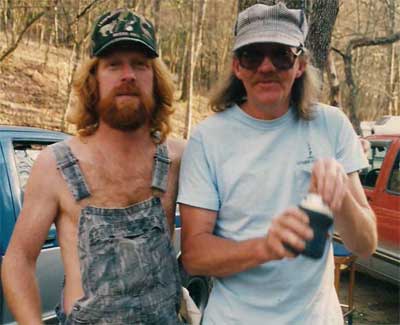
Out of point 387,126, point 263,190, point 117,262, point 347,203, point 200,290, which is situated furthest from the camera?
point 387,126

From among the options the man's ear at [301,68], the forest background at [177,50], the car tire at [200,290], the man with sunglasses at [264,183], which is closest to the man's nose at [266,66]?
the man with sunglasses at [264,183]

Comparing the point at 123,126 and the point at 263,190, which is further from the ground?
the point at 123,126

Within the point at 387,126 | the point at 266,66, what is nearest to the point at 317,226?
the point at 266,66

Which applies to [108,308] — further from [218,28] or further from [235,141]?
[218,28]

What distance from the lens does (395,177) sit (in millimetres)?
6125

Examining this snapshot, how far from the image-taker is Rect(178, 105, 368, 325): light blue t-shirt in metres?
1.71

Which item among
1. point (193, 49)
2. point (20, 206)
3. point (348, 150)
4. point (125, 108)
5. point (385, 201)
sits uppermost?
point (193, 49)

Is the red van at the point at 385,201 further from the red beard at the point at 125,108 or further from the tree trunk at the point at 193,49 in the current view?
the tree trunk at the point at 193,49

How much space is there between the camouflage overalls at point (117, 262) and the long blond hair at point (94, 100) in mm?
172

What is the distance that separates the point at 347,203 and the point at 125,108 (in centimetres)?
88

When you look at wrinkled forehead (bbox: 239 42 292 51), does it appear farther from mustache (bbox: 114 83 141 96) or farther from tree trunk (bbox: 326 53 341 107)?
tree trunk (bbox: 326 53 341 107)

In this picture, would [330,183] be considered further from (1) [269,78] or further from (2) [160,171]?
(2) [160,171]

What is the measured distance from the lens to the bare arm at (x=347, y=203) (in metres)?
1.44

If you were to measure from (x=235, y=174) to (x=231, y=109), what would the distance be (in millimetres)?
274
